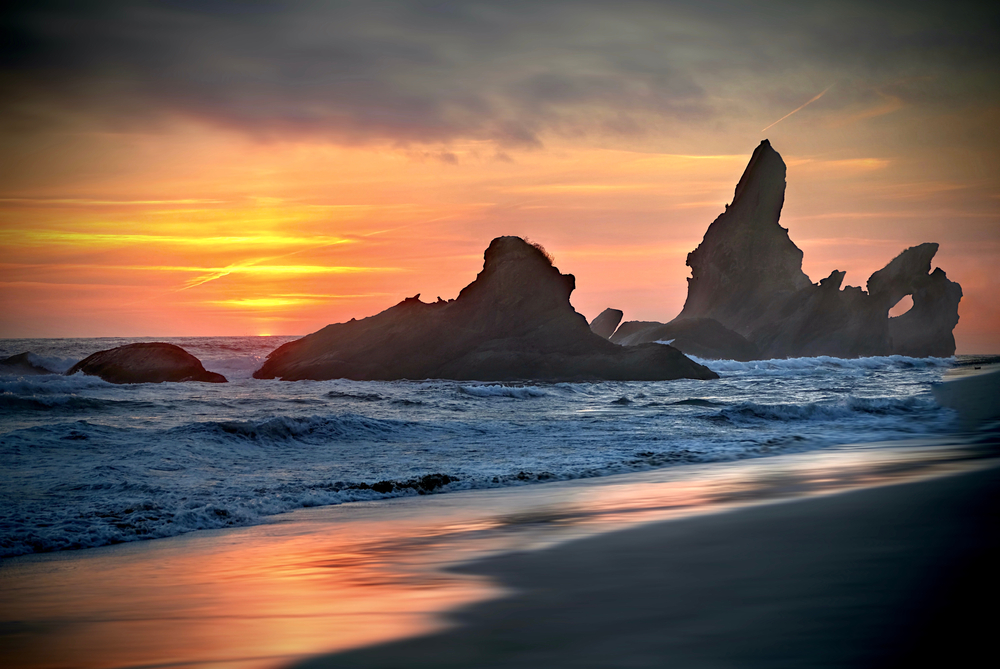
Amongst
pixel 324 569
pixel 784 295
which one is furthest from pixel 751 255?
pixel 324 569

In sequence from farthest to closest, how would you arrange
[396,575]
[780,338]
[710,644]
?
1. [780,338]
2. [396,575]
3. [710,644]

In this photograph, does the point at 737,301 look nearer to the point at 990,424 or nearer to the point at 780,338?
the point at 780,338

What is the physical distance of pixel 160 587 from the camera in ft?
18.0

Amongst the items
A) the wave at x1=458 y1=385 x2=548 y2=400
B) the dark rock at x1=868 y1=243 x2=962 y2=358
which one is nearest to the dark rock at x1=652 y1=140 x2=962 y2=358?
the dark rock at x1=868 y1=243 x2=962 y2=358

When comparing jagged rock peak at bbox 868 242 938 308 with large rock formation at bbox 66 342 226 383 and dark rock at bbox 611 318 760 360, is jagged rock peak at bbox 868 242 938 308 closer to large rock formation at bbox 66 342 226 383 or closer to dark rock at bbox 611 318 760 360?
dark rock at bbox 611 318 760 360

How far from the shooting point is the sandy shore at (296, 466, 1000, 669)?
11.0ft

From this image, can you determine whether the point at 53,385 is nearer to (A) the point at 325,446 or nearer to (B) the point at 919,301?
(A) the point at 325,446

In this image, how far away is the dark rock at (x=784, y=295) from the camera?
92562 millimetres

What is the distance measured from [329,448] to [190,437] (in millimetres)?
3174

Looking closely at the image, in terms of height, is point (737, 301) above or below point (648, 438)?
above

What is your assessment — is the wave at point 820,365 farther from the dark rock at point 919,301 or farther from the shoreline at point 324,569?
the shoreline at point 324,569

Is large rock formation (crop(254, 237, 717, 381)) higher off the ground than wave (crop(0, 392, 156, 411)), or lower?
higher

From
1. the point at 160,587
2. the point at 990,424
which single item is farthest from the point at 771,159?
the point at 160,587

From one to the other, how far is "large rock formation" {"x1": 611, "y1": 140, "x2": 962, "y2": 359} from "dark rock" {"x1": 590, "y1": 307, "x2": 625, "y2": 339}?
2845 mm
